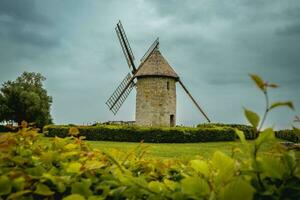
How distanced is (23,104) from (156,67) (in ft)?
92.8

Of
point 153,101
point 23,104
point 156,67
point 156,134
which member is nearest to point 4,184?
point 156,134

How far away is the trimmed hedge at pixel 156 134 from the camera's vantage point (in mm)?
29844


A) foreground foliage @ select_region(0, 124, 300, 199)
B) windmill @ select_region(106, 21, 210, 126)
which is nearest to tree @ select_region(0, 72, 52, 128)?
windmill @ select_region(106, 21, 210, 126)

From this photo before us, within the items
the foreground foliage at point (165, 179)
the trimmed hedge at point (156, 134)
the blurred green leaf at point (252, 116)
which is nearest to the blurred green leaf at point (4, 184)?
the foreground foliage at point (165, 179)

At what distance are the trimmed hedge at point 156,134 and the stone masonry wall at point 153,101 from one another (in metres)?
5.54

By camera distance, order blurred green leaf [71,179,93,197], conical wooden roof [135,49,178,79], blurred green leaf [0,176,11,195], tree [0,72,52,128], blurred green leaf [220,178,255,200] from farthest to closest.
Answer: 1. tree [0,72,52,128]
2. conical wooden roof [135,49,178,79]
3. blurred green leaf [71,179,93,197]
4. blurred green leaf [0,176,11,195]
5. blurred green leaf [220,178,255,200]

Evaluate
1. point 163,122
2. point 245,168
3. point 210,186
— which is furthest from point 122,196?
point 163,122

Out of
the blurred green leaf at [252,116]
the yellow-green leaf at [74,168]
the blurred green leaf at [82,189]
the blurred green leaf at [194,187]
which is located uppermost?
the blurred green leaf at [252,116]

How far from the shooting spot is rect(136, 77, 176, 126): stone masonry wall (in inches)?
1426

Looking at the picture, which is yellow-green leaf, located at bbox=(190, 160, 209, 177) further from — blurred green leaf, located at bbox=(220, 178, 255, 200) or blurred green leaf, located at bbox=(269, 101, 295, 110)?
blurred green leaf, located at bbox=(269, 101, 295, 110)

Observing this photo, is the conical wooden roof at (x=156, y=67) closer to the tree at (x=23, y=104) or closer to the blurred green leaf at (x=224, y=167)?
the tree at (x=23, y=104)

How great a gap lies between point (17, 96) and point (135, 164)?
59125 mm

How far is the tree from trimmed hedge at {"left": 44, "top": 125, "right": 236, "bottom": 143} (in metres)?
25.6

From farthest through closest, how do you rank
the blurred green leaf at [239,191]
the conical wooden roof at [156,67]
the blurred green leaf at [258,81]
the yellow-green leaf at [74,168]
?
the conical wooden roof at [156,67], the yellow-green leaf at [74,168], the blurred green leaf at [258,81], the blurred green leaf at [239,191]
